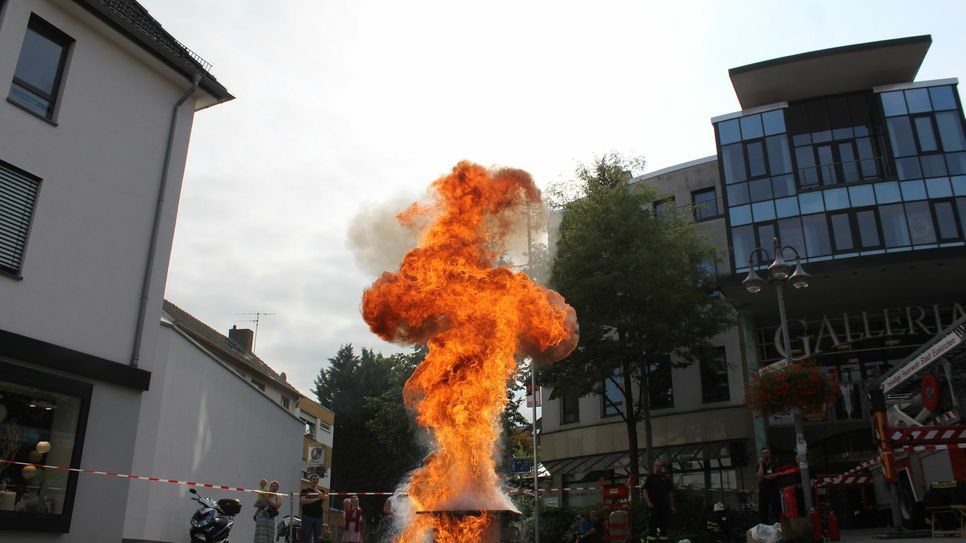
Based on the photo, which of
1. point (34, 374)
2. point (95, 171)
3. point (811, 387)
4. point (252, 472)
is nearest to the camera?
point (34, 374)

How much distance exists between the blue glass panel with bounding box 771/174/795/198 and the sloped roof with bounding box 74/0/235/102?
21408 millimetres

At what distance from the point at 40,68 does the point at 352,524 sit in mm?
10112

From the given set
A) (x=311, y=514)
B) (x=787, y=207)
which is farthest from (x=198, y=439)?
(x=787, y=207)

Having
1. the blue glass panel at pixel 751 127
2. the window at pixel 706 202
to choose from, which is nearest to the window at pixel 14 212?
the window at pixel 706 202

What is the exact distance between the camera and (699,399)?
1171 inches

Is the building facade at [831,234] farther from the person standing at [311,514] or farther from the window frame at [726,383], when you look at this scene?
the person standing at [311,514]

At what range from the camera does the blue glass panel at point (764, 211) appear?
28.7 meters

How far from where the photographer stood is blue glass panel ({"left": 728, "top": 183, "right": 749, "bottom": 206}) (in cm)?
2939

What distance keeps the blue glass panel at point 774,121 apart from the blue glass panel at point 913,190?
5.02 metres

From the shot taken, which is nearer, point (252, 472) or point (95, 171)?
point (95, 171)

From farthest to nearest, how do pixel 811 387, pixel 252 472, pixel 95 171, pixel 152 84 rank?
pixel 252 472, pixel 811 387, pixel 152 84, pixel 95 171

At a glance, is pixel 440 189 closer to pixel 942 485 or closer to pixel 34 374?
pixel 34 374

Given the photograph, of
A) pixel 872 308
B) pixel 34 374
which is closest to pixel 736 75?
pixel 872 308

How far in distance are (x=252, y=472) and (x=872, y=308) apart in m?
23.8
